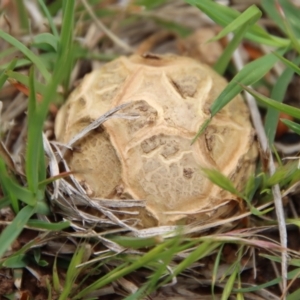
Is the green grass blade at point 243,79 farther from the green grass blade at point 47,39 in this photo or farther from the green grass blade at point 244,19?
the green grass blade at point 47,39

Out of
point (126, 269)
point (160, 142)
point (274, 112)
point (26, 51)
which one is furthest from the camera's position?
point (274, 112)

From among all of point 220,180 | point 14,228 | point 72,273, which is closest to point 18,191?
point 14,228

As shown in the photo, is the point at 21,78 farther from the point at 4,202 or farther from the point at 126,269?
the point at 126,269

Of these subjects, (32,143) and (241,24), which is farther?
(241,24)

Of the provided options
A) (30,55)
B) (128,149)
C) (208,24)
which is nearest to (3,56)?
(30,55)

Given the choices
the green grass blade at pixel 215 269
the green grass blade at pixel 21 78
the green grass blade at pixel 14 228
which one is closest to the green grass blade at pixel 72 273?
the green grass blade at pixel 14 228

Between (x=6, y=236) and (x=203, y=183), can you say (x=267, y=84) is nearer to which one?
(x=203, y=183)
